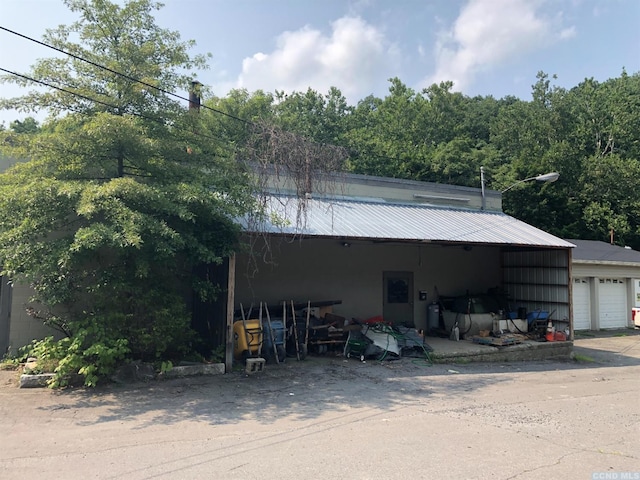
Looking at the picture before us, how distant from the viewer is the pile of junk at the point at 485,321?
14.2 m

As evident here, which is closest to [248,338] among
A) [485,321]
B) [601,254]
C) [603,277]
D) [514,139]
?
[485,321]

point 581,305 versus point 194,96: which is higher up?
point 194,96

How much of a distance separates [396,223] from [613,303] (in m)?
Result: 13.5

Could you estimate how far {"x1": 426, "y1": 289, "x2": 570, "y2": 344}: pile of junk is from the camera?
1416 centimetres

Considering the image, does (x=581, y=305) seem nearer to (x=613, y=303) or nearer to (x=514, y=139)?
(x=613, y=303)

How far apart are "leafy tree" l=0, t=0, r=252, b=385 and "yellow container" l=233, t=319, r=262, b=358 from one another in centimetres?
98

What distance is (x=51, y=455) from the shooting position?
5043 millimetres

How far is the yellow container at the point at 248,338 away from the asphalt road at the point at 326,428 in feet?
1.81

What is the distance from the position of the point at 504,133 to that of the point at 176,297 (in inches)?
1538

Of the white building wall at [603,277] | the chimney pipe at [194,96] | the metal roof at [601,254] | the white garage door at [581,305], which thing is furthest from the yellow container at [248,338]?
the white garage door at [581,305]

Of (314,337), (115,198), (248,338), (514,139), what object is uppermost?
(514,139)

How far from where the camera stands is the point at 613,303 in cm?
2042

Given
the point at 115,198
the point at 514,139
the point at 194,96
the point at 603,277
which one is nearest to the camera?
the point at 115,198

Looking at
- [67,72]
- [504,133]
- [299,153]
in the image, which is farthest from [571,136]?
[67,72]
